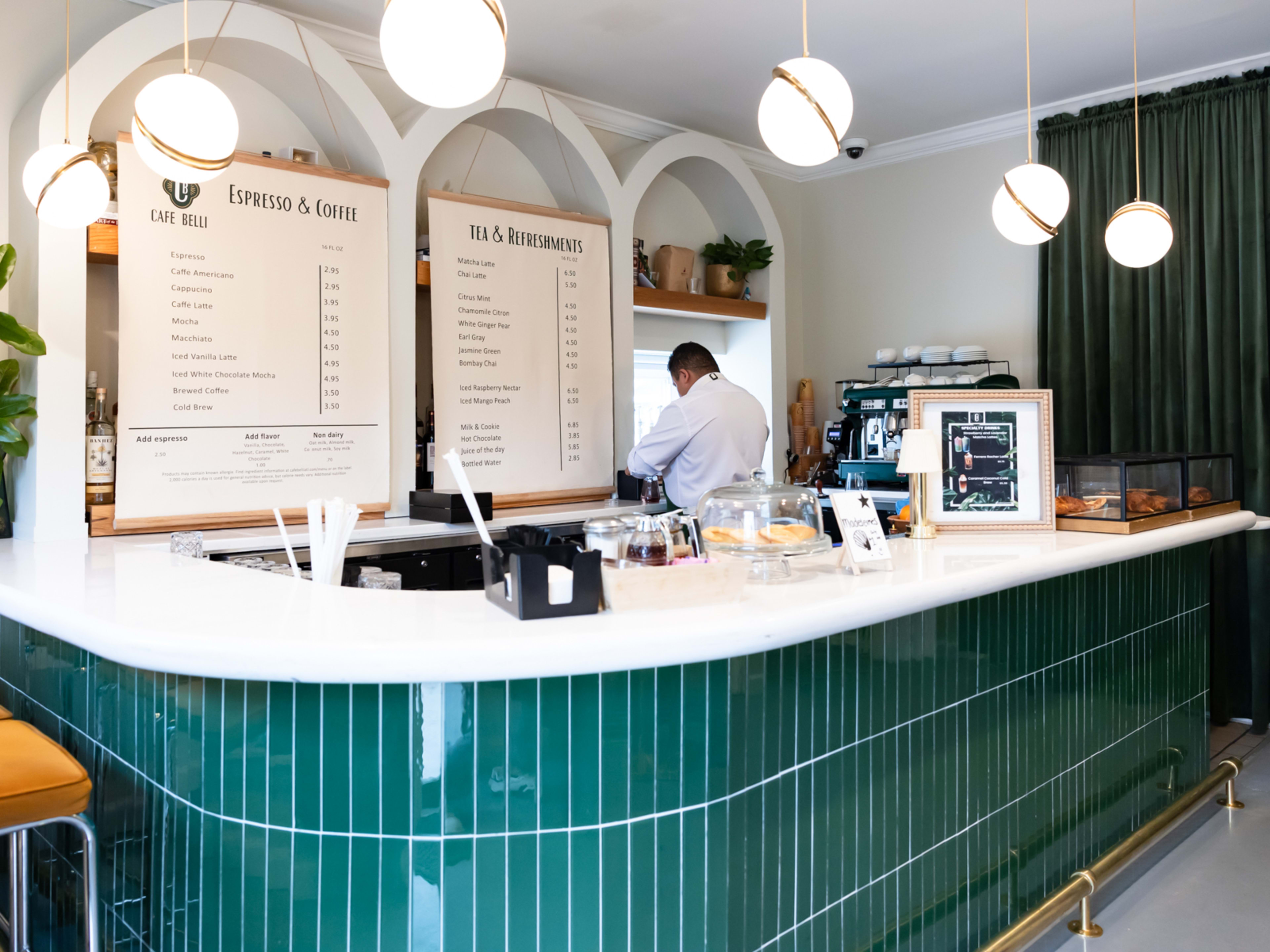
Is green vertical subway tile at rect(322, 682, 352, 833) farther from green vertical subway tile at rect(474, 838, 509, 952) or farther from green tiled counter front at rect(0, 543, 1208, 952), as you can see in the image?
green vertical subway tile at rect(474, 838, 509, 952)

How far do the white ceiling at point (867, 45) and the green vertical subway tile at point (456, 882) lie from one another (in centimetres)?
319

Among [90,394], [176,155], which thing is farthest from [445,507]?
[176,155]

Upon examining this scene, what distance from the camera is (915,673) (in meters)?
2.07

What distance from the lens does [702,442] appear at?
4.21 metres

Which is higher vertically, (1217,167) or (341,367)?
(1217,167)

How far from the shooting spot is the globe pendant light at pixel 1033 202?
267 centimetres

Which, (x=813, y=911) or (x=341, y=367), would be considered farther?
(x=341, y=367)

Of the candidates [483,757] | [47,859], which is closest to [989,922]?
[483,757]

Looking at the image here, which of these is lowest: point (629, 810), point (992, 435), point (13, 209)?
point (629, 810)

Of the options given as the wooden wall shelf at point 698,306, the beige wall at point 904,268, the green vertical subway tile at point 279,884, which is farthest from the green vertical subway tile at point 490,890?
the beige wall at point 904,268

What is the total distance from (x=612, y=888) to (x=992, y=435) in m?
1.76

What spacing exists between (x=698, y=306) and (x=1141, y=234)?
240 centimetres

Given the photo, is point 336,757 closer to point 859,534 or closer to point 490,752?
point 490,752

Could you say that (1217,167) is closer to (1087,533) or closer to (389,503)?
(1087,533)
